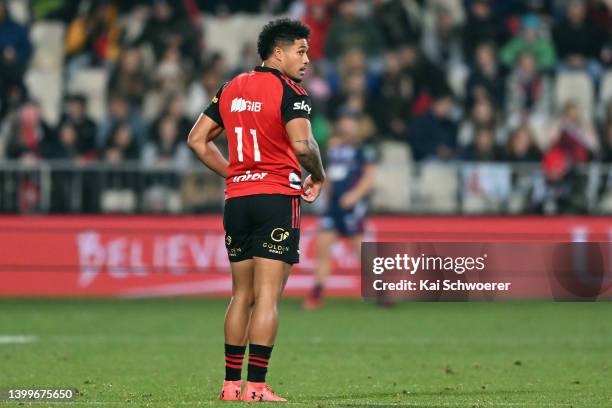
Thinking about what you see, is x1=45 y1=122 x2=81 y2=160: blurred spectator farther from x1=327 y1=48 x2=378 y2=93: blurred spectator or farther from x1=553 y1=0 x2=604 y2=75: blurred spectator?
x1=553 y1=0 x2=604 y2=75: blurred spectator

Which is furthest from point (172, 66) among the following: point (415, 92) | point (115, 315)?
point (115, 315)

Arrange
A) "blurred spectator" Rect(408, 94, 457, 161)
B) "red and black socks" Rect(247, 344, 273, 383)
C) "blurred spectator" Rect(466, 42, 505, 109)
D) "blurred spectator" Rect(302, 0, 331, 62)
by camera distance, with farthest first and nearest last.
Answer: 1. "blurred spectator" Rect(302, 0, 331, 62)
2. "blurred spectator" Rect(466, 42, 505, 109)
3. "blurred spectator" Rect(408, 94, 457, 161)
4. "red and black socks" Rect(247, 344, 273, 383)

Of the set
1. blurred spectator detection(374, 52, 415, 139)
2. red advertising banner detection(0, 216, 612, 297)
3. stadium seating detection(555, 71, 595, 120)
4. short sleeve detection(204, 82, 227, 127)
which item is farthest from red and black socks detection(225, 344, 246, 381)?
stadium seating detection(555, 71, 595, 120)

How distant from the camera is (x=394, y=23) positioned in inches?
925

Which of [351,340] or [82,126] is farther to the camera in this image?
[82,126]

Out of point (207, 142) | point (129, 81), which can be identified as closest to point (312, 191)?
point (207, 142)

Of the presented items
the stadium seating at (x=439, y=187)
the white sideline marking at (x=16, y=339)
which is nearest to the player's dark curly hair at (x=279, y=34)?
the white sideline marking at (x=16, y=339)

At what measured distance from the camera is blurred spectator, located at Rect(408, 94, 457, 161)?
21328 millimetres

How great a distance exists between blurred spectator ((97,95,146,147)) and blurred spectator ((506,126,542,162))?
18.1 ft

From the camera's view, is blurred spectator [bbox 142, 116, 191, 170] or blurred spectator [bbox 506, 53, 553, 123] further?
blurred spectator [bbox 506, 53, 553, 123]

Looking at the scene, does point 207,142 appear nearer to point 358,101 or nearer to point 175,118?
point 175,118

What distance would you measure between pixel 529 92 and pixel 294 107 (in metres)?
14.0

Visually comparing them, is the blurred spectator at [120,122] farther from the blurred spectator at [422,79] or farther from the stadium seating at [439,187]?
the stadium seating at [439,187]

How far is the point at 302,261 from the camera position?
20344 millimetres
